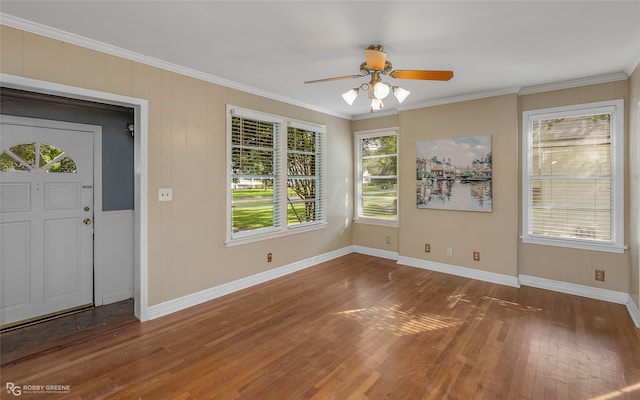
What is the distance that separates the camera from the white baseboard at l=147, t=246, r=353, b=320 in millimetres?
3214

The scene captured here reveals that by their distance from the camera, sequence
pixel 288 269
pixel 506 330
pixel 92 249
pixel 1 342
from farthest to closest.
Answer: pixel 288 269, pixel 92 249, pixel 506 330, pixel 1 342

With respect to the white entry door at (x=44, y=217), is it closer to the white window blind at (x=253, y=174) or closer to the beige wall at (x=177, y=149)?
the beige wall at (x=177, y=149)

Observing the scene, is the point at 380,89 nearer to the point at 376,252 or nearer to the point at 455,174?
the point at 455,174

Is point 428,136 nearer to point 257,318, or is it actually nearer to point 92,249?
point 257,318

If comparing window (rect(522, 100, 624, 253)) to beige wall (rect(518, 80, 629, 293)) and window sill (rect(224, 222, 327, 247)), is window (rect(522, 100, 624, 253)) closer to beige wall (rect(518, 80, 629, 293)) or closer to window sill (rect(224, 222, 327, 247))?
beige wall (rect(518, 80, 629, 293))

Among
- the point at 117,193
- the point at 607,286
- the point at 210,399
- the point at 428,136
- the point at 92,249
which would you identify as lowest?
the point at 210,399

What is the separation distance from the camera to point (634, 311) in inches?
123

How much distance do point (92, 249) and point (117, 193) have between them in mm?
683

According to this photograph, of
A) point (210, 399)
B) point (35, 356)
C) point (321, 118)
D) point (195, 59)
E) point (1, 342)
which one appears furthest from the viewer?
point (321, 118)

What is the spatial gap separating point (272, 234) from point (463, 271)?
286 cm

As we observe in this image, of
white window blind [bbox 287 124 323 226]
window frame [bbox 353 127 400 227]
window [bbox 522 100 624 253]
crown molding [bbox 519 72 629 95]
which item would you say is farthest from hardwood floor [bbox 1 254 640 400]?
crown molding [bbox 519 72 629 95]

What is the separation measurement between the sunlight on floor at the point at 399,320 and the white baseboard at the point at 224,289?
1.42 metres

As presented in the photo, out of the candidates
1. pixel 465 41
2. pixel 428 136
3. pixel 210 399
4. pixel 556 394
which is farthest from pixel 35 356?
pixel 428 136

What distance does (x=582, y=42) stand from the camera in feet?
8.86
